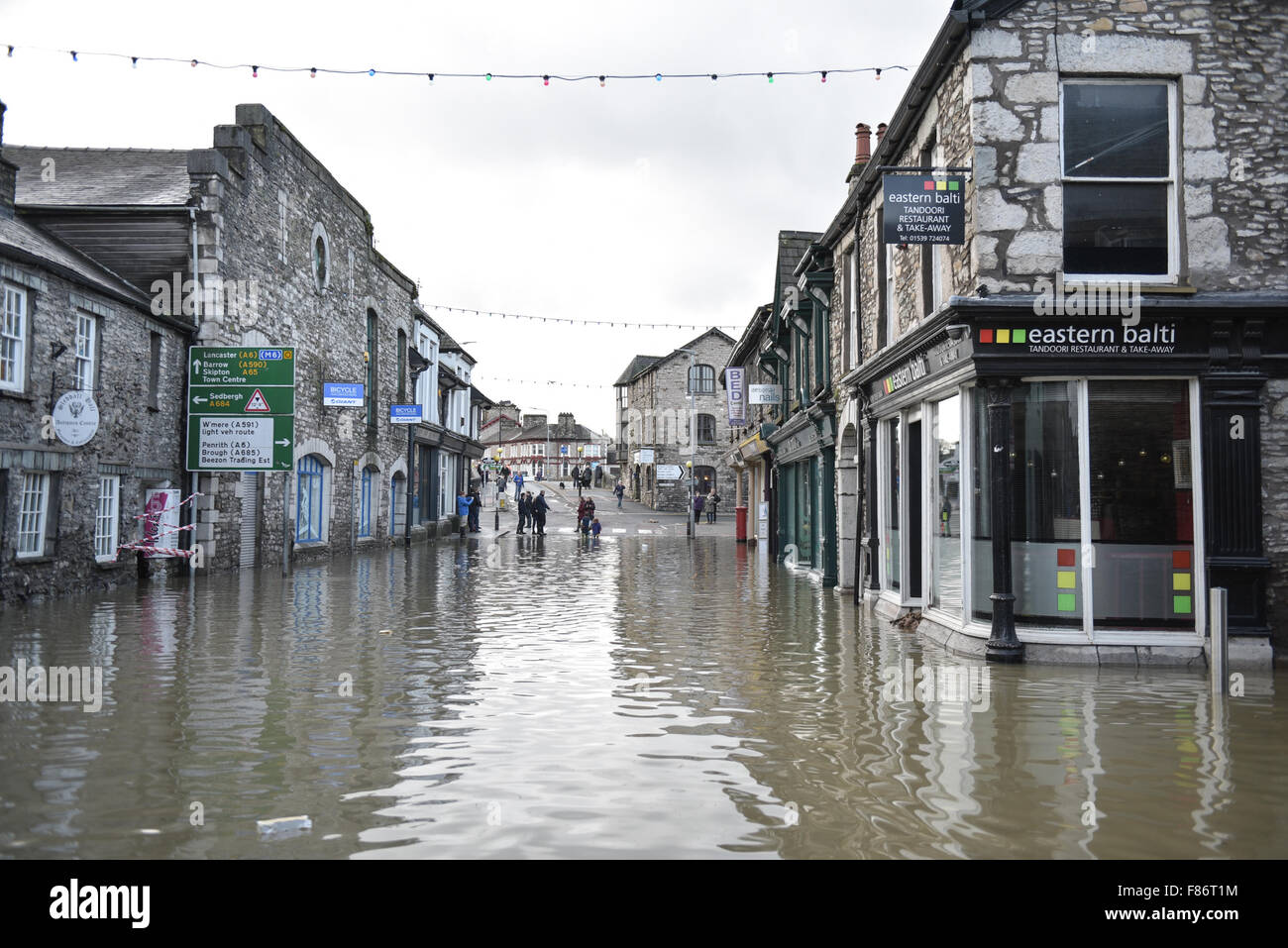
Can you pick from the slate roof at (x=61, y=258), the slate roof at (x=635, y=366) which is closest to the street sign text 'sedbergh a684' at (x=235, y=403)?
the slate roof at (x=61, y=258)

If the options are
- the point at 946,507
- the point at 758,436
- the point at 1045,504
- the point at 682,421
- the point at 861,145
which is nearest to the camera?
the point at 1045,504

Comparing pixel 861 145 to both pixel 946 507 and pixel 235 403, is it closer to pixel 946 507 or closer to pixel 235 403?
pixel 946 507

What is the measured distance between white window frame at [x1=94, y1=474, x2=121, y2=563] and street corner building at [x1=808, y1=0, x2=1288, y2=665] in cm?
1271

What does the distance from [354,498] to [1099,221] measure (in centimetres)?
2190

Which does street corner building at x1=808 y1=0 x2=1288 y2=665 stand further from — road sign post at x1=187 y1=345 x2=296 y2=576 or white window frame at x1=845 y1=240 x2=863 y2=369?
road sign post at x1=187 y1=345 x2=296 y2=576

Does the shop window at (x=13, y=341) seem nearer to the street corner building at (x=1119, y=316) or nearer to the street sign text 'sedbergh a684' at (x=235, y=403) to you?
the street sign text 'sedbergh a684' at (x=235, y=403)

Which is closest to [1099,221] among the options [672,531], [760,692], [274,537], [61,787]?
[760,692]

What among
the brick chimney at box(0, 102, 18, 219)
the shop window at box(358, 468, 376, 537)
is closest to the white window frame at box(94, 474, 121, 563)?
the brick chimney at box(0, 102, 18, 219)

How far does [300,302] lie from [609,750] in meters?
19.6

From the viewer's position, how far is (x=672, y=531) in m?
40.4

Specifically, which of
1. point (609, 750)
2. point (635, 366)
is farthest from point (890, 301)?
point (635, 366)

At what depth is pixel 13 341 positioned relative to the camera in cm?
1309

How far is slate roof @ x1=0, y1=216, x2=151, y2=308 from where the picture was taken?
43.4 ft
